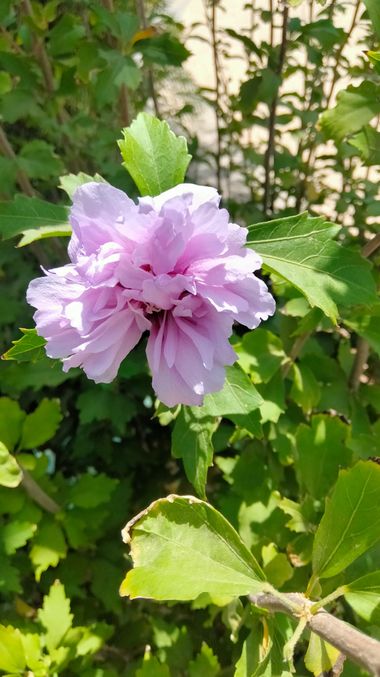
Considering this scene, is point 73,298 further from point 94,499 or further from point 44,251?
point 44,251

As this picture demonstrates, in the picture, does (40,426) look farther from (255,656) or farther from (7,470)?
(255,656)

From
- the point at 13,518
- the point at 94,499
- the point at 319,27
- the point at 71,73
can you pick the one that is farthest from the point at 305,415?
the point at 71,73

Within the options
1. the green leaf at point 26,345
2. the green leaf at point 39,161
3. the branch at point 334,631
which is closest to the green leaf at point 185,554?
the branch at point 334,631

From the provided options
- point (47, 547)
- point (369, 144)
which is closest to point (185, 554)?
point (47, 547)

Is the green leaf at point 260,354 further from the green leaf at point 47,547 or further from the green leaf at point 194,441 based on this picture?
the green leaf at point 47,547

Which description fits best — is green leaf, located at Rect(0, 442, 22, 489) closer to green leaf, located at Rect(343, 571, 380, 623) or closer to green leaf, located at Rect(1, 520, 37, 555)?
green leaf, located at Rect(1, 520, 37, 555)

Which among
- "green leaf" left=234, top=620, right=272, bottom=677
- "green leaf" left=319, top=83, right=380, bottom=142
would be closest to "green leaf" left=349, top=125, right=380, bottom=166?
"green leaf" left=319, top=83, right=380, bottom=142
